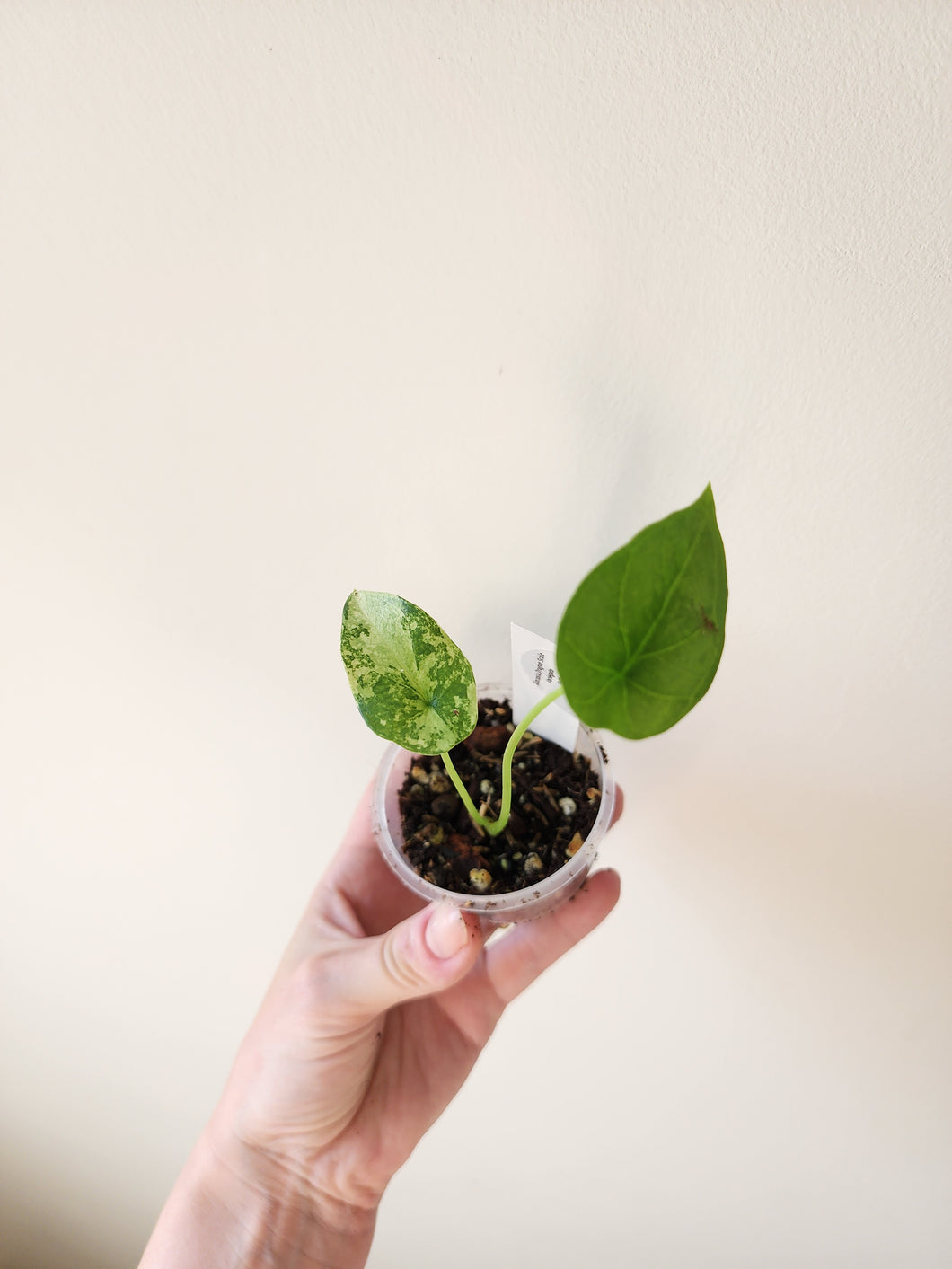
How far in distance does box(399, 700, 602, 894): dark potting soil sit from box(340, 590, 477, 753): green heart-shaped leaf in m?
0.13

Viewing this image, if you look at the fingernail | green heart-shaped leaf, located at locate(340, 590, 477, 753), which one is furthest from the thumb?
green heart-shaped leaf, located at locate(340, 590, 477, 753)

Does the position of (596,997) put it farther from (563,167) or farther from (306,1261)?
(563,167)

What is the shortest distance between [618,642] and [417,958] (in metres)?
0.27

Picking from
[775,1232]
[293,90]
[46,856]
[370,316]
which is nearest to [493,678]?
[370,316]

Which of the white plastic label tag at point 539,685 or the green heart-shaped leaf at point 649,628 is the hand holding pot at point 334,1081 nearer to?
the white plastic label tag at point 539,685

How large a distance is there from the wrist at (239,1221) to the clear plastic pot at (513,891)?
14.9 inches

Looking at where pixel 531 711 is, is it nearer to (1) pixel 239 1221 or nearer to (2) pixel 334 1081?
(2) pixel 334 1081

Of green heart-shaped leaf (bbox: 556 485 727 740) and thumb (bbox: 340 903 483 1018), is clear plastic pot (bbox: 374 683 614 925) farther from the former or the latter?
green heart-shaped leaf (bbox: 556 485 727 740)

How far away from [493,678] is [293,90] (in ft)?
1.34

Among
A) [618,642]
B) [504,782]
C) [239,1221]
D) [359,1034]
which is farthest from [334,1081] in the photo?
[618,642]

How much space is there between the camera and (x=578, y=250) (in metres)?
0.40

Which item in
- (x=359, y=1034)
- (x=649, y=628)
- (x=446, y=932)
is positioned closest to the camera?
(x=649, y=628)

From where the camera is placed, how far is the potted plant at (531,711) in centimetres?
34

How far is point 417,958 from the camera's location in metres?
0.48
